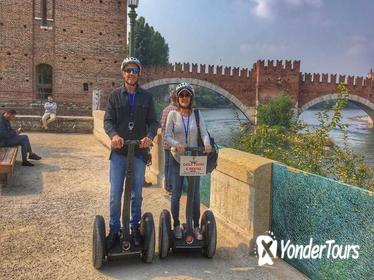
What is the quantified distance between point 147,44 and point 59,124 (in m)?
31.0

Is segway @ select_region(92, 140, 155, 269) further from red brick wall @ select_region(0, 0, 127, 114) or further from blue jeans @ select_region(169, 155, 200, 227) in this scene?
red brick wall @ select_region(0, 0, 127, 114)

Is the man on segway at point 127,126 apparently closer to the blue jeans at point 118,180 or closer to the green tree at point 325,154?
the blue jeans at point 118,180

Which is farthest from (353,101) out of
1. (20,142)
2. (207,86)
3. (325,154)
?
(20,142)

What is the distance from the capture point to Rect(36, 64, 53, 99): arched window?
22.4 m

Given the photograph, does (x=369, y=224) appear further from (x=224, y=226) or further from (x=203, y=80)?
(x=203, y=80)

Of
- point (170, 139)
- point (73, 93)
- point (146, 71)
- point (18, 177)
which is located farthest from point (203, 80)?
point (170, 139)

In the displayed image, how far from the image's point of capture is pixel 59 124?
12.1m

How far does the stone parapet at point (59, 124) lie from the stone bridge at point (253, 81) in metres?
18.2

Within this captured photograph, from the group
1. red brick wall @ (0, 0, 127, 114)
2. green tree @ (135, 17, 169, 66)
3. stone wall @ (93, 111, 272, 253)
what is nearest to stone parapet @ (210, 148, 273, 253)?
stone wall @ (93, 111, 272, 253)

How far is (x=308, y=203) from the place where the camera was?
2.91 meters

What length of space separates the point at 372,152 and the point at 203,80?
13.5 metres

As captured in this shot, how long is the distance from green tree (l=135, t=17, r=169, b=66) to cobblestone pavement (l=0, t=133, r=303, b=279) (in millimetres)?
36103

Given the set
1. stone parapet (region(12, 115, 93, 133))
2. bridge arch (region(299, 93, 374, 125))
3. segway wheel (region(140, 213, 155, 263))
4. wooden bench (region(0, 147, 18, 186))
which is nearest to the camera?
segway wheel (region(140, 213, 155, 263))

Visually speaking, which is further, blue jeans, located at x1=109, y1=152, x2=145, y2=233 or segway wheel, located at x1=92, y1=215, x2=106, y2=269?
blue jeans, located at x1=109, y1=152, x2=145, y2=233
